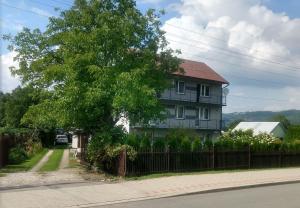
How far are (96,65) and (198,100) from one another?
1253 inches

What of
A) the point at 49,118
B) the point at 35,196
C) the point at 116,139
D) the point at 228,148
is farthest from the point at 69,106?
the point at 228,148

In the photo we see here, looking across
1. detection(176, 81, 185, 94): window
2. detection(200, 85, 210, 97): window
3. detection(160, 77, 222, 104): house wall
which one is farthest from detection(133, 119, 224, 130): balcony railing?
detection(176, 81, 185, 94): window

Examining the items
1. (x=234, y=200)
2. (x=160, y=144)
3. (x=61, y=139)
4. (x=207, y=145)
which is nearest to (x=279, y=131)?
(x=61, y=139)

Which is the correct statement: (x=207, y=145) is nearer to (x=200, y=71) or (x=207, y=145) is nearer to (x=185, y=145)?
(x=185, y=145)

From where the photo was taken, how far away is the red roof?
51.2 m

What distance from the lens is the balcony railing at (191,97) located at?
48.8m

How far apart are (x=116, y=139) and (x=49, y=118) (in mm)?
2986

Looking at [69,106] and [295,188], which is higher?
[69,106]

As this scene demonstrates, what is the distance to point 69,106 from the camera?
68.0 ft

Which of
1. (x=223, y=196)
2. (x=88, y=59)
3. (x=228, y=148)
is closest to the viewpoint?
(x=223, y=196)

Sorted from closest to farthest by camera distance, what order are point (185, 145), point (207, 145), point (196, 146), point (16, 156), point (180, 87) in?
point (185, 145)
point (196, 146)
point (207, 145)
point (16, 156)
point (180, 87)

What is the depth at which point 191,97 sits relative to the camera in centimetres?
5109

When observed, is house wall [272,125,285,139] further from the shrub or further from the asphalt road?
the asphalt road

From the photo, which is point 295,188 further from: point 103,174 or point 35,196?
point 35,196
